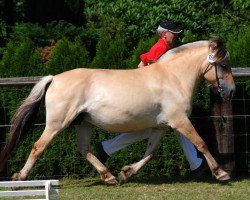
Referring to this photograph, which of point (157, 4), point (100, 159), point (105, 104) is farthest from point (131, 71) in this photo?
point (157, 4)

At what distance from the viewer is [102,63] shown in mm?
10898

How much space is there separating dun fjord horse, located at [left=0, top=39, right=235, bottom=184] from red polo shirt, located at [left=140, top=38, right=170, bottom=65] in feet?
1.23

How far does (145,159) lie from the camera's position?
9.91 m

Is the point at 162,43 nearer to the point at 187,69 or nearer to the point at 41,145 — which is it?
the point at 187,69

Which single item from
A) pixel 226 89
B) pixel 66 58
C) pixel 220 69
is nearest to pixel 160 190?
pixel 226 89

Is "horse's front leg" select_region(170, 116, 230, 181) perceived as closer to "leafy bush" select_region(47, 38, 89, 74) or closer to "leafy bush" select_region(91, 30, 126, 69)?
"leafy bush" select_region(91, 30, 126, 69)

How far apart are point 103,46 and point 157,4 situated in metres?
4.35

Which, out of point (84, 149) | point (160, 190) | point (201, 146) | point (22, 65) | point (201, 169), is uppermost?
point (22, 65)

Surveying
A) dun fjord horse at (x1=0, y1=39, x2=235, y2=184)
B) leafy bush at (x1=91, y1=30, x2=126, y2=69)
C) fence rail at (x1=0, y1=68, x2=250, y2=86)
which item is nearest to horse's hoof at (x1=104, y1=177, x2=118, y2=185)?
dun fjord horse at (x1=0, y1=39, x2=235, y2=184)

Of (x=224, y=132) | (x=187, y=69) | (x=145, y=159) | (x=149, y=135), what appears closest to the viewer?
(x=187, y=69)

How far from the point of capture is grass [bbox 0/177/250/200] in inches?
353

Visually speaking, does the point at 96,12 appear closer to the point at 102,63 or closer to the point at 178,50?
the point at 102,63

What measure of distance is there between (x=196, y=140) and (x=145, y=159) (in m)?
0.72

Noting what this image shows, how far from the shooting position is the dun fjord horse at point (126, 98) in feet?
31.0
